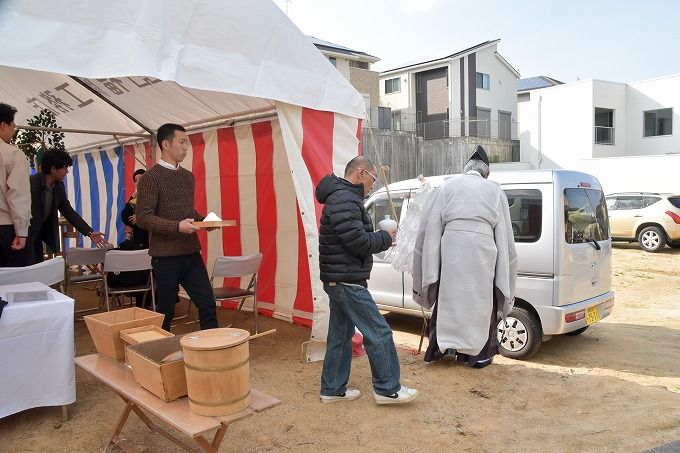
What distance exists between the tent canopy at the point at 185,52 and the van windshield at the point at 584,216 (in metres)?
2.04

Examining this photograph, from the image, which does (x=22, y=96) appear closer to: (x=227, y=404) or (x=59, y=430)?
(x=59, y=430)

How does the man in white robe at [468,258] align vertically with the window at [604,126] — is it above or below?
below

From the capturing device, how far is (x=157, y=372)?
89.9 inches

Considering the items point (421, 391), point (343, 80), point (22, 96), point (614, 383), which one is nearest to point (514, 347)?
point (614, 383)

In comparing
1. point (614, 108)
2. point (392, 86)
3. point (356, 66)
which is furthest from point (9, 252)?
point (392, 86)

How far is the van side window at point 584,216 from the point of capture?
15.0ft

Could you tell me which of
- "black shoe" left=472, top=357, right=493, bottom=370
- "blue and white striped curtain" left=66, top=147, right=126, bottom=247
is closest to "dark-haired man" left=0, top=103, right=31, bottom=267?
"black shoe" left=472, top=357, right=493, bottom=370

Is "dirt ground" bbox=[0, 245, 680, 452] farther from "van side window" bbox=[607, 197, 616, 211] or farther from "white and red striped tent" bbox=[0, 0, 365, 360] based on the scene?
"van side window" bbox=[607, 197, 616, 211]

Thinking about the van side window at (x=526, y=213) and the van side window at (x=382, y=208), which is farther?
the van side window at (x=382, y=208)

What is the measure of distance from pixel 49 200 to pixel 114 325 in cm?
312

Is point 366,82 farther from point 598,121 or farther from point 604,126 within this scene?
point 604,126

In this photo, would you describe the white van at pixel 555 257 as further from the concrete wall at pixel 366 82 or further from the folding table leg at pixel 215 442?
the concrete wall at pixel 366 82

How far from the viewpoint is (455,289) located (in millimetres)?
4109

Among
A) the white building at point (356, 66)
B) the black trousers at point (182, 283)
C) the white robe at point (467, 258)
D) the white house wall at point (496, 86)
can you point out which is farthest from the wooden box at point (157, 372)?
the white house wall at point (496, 86)
